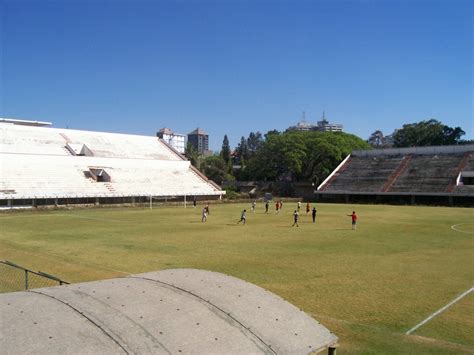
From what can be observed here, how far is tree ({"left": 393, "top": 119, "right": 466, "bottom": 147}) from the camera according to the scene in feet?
399

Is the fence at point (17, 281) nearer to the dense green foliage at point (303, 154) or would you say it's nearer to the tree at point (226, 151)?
the dense green foliage at point (303, 154)

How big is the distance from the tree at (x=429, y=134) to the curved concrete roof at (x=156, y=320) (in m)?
126

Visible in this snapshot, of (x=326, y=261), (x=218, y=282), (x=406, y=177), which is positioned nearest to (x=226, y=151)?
(x=406, y=177)

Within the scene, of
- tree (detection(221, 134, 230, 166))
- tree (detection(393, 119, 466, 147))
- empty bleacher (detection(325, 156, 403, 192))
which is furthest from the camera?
tree (detection(221, 134, 230, 166))

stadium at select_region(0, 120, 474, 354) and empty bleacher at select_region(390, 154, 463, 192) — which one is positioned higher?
empty bleacher at select_region(390, 154, 463, 192)

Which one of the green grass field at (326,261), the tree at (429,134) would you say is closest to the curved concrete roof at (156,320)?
the green grass field at (326,261)

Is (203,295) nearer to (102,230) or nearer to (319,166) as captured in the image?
(102,230)

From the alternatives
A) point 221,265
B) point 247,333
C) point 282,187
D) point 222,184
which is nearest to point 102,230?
point 221,265

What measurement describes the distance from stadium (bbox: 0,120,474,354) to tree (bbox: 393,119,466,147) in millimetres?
86887

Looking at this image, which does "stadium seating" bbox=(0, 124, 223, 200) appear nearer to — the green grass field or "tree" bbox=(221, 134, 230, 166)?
the green grass field

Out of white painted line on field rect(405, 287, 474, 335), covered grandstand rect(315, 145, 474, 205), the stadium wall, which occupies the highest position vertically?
the stadium wall

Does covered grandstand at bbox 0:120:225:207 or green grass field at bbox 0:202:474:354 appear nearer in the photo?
green grass field at bbox 0:202:474:354

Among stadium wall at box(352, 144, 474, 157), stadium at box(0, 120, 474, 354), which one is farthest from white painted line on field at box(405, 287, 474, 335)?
stadium wall at box(352, 144, 474, 157)

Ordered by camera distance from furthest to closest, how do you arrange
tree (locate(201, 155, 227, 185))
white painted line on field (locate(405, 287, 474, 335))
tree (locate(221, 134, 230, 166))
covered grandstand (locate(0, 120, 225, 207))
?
tree (locate(221, 134, 230, 166)), tree (locate(201, 155, 227, 185)), covered grandstand (locate(0, 120, 225, 207)), white painted line on field (locate(405, 287, 474, 335))
